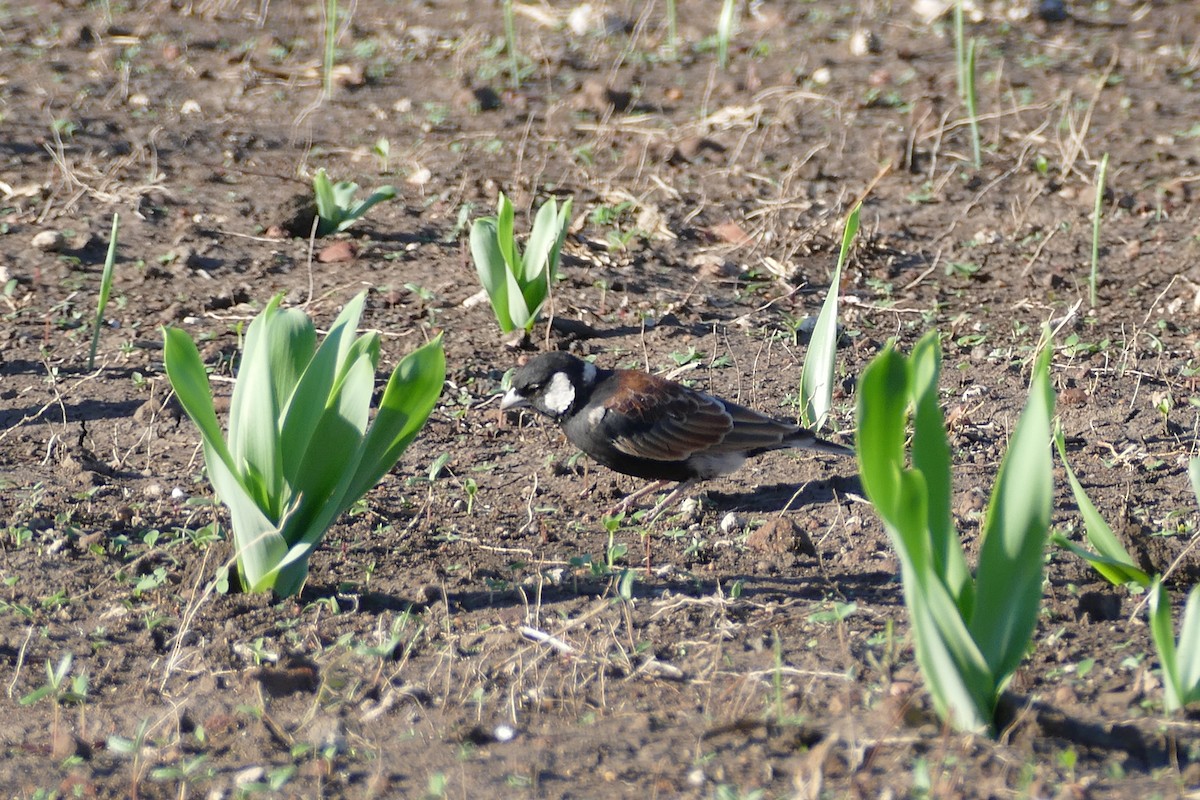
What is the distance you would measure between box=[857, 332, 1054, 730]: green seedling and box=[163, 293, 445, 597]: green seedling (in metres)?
1.22

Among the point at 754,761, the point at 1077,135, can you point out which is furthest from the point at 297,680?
the point at 1077,135

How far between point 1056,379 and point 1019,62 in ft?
14.5

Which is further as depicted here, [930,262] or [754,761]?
[930,262]

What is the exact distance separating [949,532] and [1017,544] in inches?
5.9

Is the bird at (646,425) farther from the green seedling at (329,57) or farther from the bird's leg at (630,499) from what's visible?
the green seedling at (329,57)

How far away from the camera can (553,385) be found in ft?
15.5

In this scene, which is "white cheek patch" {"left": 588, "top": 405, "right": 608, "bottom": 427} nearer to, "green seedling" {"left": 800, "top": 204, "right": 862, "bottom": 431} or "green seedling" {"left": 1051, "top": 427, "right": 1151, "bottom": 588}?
"green seedling" {"left": 800, "top": 204, "right": 862, "bottom": 431}

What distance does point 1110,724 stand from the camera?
289cm

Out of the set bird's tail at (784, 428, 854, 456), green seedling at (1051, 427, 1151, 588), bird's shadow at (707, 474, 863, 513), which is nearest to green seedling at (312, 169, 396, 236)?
bird's shadow at (707, 474, 863, 513)

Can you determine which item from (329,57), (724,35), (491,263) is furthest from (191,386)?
(724,35)

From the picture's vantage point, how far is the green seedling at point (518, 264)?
532 centimetres

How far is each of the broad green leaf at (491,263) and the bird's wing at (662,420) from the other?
824 mm

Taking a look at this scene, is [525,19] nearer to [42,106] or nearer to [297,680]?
[42,106]

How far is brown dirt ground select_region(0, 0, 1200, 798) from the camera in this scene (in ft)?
9.89
